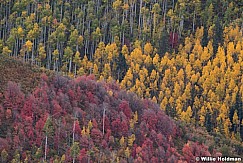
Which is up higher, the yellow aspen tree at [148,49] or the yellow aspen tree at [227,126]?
the yellow aspen tree at [148,49]

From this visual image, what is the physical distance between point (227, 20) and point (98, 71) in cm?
3340

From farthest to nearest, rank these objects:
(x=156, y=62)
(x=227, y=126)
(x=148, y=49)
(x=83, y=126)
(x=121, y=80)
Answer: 1. (x=148, y=49)
2. (x=121, y=80)
3. (x=156, y=62)
4. (x=227, y=126)
5. (x=83, y=126)

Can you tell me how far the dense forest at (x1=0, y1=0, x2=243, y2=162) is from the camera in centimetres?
7519

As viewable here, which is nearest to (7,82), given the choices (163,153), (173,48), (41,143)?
(41,143)

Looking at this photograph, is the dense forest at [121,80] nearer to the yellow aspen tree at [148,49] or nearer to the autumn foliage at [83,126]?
the autumn foliage at [83,126]

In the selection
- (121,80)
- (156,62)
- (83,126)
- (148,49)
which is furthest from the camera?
(148,49)

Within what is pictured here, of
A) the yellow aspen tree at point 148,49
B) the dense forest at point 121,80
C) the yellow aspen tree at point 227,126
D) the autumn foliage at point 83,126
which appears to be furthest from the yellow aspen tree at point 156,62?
the autumn foliage at point 83,126

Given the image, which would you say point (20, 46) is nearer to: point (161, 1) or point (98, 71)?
point (98, 71)

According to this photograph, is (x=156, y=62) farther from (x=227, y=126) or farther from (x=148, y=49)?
(x=227, y=126)

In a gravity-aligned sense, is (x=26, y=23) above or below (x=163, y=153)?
above

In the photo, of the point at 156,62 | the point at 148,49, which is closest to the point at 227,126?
the point at 156,62

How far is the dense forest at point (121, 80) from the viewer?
7519cm

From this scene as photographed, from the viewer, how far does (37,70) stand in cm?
8781

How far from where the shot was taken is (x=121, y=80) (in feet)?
419
